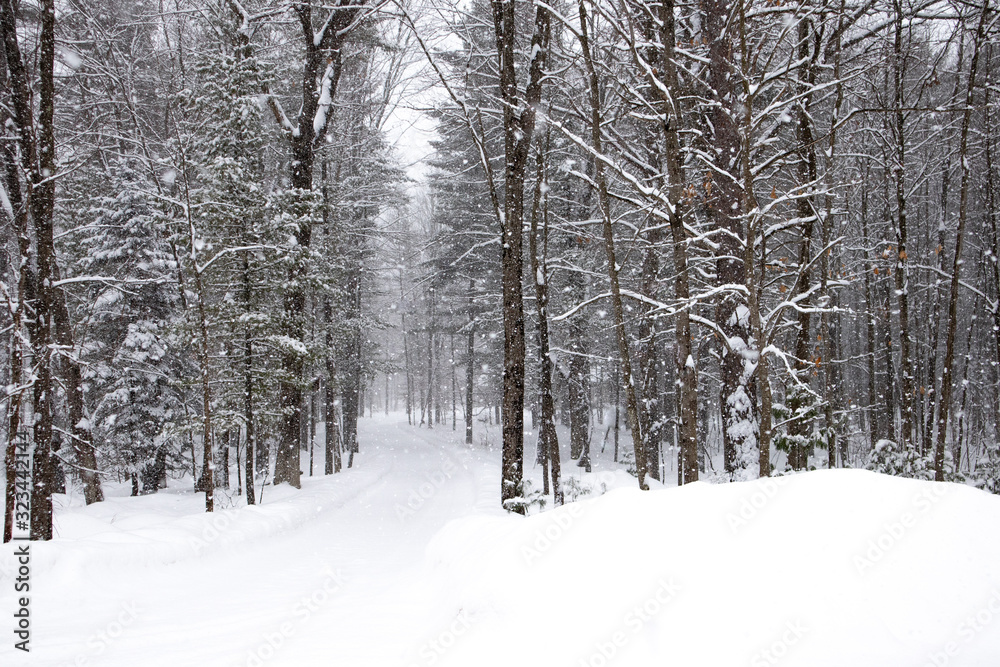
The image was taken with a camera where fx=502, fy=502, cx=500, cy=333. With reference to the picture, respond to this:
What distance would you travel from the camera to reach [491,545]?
428 cm

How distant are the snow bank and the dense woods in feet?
8.48

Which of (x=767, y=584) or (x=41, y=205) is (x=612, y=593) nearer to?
(x=767, y=584)

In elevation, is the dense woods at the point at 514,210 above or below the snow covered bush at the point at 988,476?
above

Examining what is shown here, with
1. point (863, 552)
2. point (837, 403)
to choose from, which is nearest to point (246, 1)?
point (863, 552)

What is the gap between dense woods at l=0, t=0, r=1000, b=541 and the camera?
6395 mm

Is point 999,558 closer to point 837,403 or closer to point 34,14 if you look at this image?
point 34,14

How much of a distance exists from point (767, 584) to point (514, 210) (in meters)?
6.83

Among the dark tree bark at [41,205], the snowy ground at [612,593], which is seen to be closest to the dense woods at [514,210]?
the dark tree bark at [41,205]

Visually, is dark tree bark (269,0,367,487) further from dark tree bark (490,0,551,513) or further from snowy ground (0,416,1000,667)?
snowy ground (0,416,1000,667)

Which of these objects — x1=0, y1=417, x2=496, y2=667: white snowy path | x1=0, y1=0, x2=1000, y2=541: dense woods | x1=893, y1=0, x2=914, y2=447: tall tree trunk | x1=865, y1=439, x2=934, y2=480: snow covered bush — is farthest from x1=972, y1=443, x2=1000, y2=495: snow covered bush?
x1=0, y1=417, x2=496, y2=667: white snowy path

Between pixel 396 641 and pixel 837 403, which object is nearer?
pixel 396 641

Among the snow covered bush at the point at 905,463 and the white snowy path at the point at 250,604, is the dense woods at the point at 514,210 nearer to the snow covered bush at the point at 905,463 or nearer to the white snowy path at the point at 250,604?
the snow covered bush at the point at 905,463

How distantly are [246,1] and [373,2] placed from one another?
4.92 metres

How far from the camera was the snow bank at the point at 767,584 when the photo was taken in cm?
189
